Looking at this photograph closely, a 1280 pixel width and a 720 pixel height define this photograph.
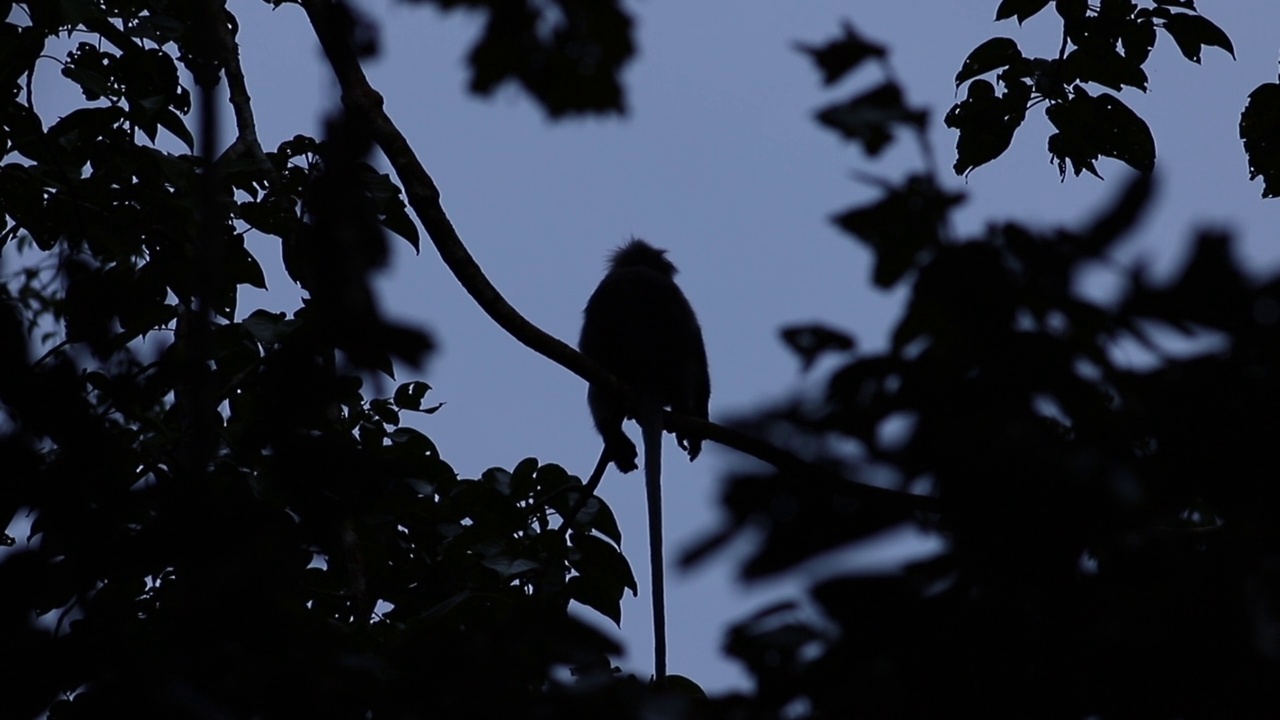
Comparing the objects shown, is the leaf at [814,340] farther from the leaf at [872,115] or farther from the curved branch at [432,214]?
the curved branch at [432,214]

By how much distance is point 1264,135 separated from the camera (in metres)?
3.66

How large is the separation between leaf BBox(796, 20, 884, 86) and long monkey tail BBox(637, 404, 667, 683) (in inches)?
106

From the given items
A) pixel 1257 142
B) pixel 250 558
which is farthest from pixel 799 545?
pixel 1257 142

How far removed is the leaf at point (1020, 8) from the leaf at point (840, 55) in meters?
2.46

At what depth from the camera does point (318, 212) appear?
106 cm

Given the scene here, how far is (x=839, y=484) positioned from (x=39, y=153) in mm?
2758

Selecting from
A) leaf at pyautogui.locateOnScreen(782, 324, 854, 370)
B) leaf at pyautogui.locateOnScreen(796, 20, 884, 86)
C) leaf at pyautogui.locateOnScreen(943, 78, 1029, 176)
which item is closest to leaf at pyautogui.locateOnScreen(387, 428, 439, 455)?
leaf at pyautogui.locateOnScreen(943, 78, 1029, 176)

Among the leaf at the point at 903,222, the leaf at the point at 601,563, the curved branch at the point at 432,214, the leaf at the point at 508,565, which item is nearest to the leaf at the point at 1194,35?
the curved branch at the point at 432,214

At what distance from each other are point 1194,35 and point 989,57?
0.52 meters

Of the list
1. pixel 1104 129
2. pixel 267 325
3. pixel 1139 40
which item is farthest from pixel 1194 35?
pixel 267 325

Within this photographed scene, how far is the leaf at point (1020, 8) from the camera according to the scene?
343cm

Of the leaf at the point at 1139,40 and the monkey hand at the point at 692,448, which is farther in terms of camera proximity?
the monkey hand at the point at 692,448

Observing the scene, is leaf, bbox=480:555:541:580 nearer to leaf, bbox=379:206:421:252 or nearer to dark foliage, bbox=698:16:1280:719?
leaf, bbox=379:206:421:252

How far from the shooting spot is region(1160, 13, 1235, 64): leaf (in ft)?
11.1
